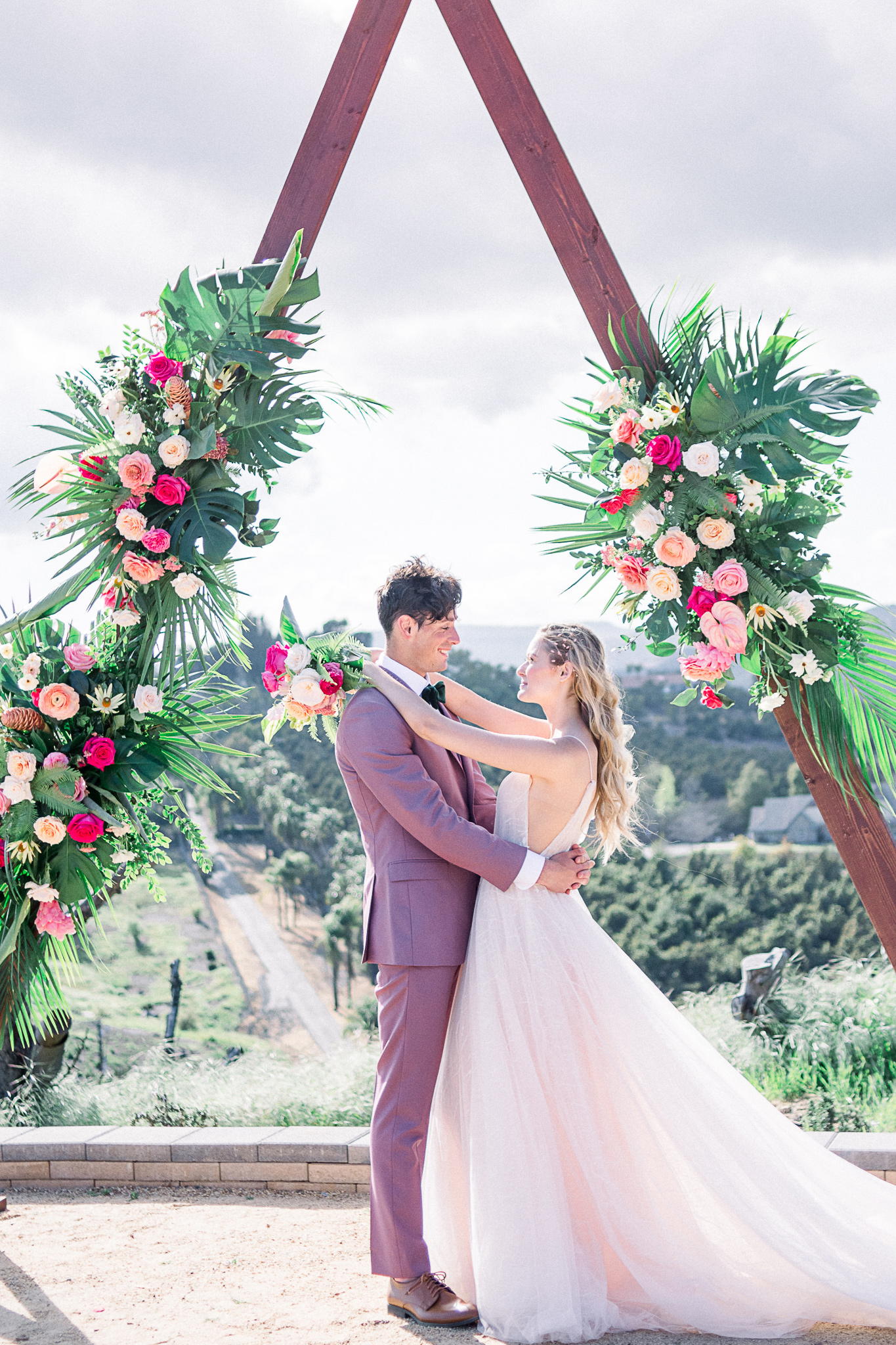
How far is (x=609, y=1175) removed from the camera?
2770mm

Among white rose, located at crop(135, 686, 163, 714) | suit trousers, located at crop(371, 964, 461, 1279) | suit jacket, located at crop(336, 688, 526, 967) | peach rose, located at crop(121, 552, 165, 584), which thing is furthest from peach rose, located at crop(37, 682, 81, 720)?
suit trousers, located at crop(371, 964, 461, 1279)

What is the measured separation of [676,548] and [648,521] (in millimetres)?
127

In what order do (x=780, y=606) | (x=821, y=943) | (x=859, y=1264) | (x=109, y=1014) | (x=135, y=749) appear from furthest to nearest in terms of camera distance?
1. (x=109, y=1014)
2. (x=821, y=943)
3. (x=135, y=749)
4. (x=780, y=606)
5. (x=859, y=1264)

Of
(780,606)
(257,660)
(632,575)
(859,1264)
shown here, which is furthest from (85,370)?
(257,660)

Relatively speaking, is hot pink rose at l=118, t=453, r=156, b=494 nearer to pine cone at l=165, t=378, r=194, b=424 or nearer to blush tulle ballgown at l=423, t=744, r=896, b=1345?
pine cone at l=165, t=378, r=194, b=424

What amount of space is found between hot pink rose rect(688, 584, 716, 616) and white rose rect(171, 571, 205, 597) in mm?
1591

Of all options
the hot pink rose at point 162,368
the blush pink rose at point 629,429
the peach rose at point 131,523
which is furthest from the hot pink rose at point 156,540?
the blush pink rose at point 629,429

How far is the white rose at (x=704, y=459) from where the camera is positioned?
10.8 feet

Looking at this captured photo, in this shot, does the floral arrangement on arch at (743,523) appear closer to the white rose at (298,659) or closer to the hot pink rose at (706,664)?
the hot pink rose at (706,664)

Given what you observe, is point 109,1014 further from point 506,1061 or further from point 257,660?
point 506,1061

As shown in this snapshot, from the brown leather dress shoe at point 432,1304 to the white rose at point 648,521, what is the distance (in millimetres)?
2244

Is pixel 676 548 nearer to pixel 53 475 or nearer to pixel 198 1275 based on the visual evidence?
pixel 53 475

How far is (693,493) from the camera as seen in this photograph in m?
3.34

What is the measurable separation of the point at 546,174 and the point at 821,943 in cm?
1531
